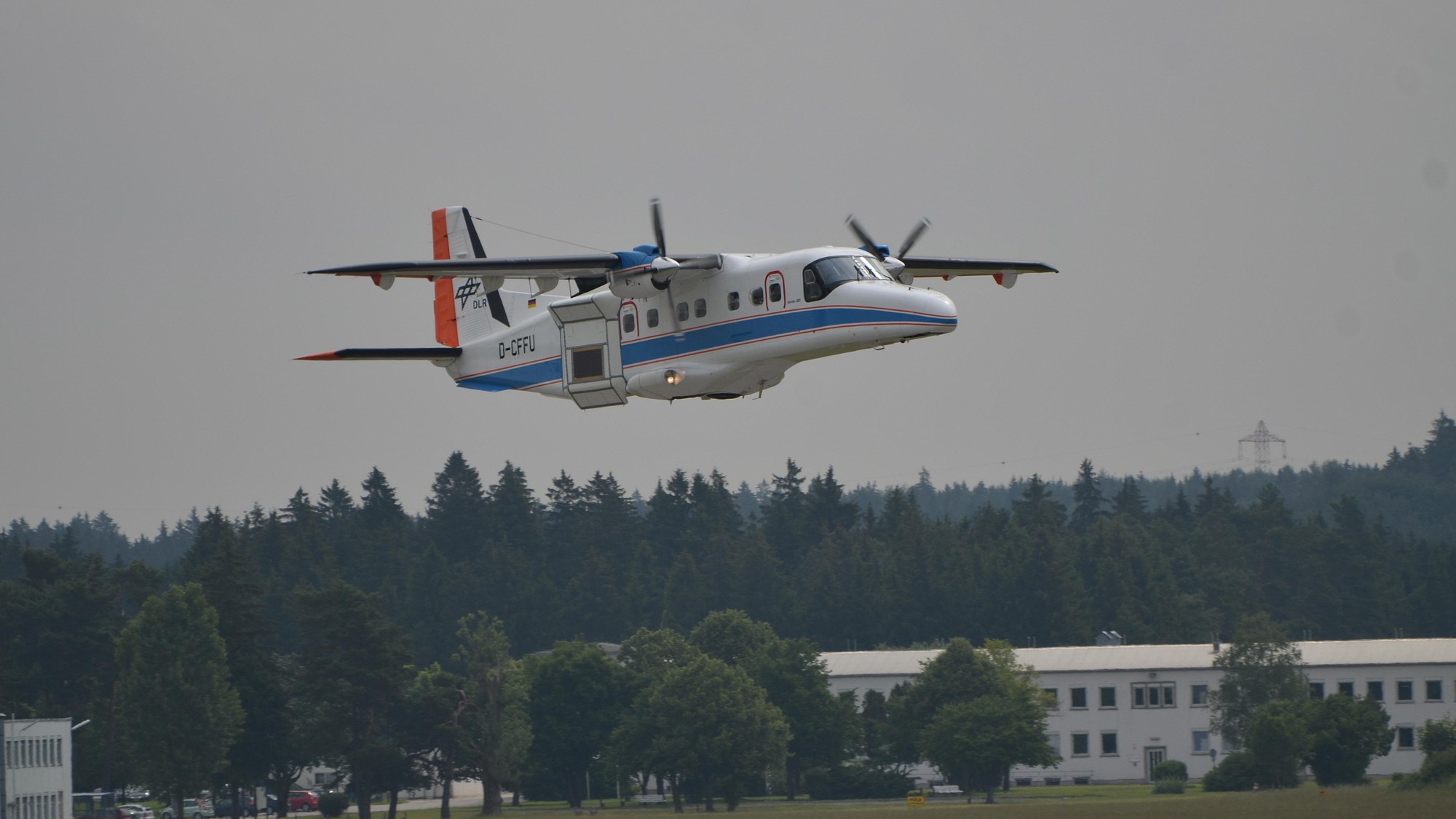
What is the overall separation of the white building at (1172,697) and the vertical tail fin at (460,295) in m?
68.0

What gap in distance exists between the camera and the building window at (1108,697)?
11125 cm

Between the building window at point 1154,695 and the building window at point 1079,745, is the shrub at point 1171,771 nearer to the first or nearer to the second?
the building window at point 1154,695

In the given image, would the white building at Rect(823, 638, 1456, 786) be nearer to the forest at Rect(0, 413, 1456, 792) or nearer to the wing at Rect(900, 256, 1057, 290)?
the forest at Rect(0, 413, 1456, 792)

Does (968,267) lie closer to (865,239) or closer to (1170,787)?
(865,239)

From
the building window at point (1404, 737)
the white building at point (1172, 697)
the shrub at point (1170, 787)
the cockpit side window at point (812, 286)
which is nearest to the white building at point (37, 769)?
the white building at point (1172, 697)

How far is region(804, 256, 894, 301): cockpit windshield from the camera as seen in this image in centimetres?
3800

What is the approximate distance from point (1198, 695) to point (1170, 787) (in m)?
16.1

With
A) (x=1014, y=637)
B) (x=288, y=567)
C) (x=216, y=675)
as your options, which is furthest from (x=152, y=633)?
(x=1014, y=637)

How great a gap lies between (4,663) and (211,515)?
6170 cm

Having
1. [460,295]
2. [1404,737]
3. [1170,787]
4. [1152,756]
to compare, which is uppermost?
[460,295]

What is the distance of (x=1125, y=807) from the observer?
83500 millimetres

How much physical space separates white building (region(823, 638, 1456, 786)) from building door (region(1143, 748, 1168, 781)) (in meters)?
0.04

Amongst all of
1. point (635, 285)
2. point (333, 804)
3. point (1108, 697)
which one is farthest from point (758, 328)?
point (1108, 697)

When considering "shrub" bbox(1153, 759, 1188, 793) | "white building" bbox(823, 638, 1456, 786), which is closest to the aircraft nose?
"shrub" bbox(1153, 759, 1188, 793)
